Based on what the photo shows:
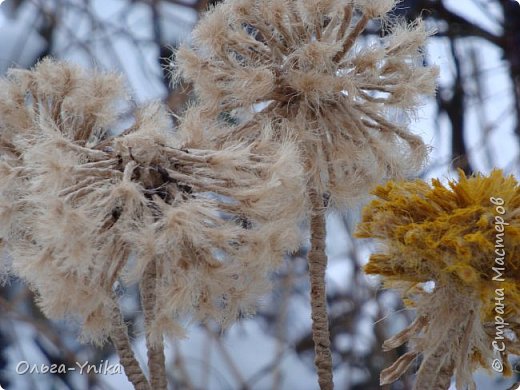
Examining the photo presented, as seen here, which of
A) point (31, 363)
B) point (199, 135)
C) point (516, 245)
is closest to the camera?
point (516, 245)

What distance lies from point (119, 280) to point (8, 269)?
0.16m

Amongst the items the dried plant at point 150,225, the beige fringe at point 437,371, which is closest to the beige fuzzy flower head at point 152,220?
the dried plant at point 150,225

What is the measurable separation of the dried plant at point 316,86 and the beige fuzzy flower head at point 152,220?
9 cm

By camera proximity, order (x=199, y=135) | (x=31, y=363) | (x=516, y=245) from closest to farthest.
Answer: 1. (x=516, y=245)
2. (x=199, y=135)
3. (x=31, y=363)

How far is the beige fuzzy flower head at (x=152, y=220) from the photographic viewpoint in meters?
0.69

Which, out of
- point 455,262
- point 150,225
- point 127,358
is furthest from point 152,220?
point 455,262

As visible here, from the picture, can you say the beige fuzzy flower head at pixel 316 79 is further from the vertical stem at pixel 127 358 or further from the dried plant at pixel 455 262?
the vertical stem at pixel 127 358

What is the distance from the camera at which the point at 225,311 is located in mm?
770

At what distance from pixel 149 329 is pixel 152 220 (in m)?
0.11

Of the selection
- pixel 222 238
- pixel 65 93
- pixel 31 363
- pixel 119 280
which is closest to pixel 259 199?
pixel 222 238

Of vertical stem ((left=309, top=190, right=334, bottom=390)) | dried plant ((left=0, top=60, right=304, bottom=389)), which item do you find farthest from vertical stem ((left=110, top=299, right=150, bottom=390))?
vertical stem ((left=309, top=190, right=334, bottom=390))

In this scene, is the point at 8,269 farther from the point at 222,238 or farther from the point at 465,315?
the point at 465,315

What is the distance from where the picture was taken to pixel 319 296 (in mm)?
839

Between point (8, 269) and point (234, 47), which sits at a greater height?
point (234, 47)
